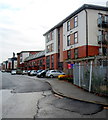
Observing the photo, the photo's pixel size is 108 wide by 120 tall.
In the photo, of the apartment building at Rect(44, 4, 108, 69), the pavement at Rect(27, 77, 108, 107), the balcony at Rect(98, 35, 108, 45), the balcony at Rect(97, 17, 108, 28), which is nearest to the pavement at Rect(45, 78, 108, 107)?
the pavement at Rect(27, 77, 108, 107)

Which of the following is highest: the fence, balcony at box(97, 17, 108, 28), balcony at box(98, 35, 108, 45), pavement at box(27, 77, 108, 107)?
balcony at box(97, 17, 108, 28)

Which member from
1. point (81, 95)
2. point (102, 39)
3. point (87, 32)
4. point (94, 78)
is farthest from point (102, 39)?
point (81, 95)

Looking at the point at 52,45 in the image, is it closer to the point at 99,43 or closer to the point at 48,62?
the point at 48,62

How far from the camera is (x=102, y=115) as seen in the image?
5.21m

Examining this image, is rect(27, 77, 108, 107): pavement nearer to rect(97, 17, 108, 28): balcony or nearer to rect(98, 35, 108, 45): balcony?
rect(98, 35, 108, 45): balcony

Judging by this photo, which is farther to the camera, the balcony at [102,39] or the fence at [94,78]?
the balcony at [102,39]

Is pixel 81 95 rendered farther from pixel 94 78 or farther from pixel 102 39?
pixel 102 39

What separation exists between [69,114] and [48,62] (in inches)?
1294

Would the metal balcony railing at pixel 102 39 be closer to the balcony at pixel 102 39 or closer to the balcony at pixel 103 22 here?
the balcony at pixel 102 39

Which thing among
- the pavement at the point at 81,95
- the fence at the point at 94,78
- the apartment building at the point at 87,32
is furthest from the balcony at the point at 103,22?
the pavement at the point at 81,95

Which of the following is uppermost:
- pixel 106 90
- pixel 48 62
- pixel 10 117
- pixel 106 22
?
pixel 106 22

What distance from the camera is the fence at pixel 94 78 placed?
819cm

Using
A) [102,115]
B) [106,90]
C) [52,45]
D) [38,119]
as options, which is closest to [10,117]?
[38,119]

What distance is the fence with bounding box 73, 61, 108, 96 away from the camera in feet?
26.9
